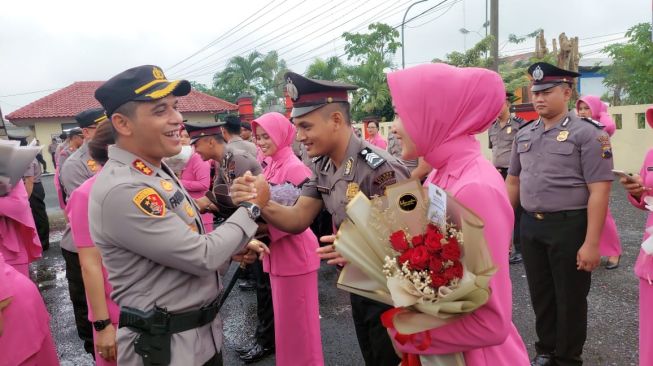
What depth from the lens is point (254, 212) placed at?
2.08m

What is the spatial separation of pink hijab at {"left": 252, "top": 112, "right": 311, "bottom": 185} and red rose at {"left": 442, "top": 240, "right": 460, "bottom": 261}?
260cm

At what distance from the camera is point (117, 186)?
1758 millimetres

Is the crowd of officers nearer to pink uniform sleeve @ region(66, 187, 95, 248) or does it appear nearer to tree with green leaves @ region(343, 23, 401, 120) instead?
pink uniform sleeve @ region(66, 187, 95, 248)

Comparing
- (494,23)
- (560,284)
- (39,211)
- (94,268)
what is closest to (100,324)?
(94,268)

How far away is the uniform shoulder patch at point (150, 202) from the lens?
1.75m

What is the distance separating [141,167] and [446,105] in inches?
51.7

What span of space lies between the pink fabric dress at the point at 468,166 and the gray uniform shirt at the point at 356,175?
0.71 metres

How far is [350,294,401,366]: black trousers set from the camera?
7.95 ft

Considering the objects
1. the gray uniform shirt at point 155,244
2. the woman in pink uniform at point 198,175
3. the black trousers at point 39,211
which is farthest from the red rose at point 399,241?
the black trousers at point 39,211

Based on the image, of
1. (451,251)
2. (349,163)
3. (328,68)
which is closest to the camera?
(451,251)

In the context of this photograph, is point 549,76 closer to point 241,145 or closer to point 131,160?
point 131,160

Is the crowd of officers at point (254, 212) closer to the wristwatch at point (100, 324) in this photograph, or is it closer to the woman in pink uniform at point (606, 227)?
the wristwatch at point (100, 324)

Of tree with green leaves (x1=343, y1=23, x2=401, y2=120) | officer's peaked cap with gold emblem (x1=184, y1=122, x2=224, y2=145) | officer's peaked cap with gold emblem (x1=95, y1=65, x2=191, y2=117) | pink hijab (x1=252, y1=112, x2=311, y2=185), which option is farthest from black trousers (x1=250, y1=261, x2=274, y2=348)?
tree with green leaves (x1=343, y1=23, x2=401, y2=120)

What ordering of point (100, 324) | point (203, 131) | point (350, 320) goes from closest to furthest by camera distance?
point (100, 324) < point (350, 320) < point (203, 131)
